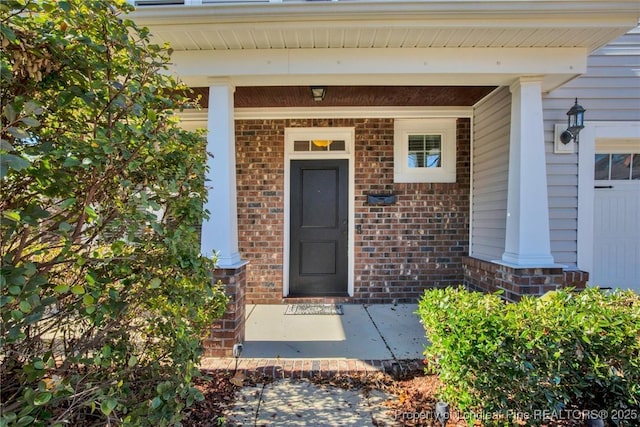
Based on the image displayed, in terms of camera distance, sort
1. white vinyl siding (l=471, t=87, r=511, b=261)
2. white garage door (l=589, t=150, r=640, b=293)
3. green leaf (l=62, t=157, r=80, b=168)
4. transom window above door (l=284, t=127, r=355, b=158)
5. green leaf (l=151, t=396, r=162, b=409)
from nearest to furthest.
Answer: green leaf (l=62, t=157, r=80, b=168), green leaf (l=151, t=396, r=162, b=409), white vinyl siding (l=471, t=87, r=511, b=261), white garage door (l=589, t=150, r=640, b=293), transom window above door (l=284, t=127, r=355, b=158)

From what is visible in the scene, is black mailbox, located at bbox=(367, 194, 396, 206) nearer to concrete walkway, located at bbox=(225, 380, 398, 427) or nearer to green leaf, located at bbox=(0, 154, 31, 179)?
concrete walkway, located at bbox=(225, 380, 398, 427)

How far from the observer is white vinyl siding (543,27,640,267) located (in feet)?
12.5

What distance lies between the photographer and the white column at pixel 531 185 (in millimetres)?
3082

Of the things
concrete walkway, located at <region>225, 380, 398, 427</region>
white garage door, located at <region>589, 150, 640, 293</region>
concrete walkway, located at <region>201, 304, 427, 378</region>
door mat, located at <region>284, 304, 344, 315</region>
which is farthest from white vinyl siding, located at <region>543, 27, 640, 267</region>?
concrete walkway, located at <region>225, 380, 398, 427</region>

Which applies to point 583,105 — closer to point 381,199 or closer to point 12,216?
point 381,199

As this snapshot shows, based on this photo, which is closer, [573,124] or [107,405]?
[107,405]

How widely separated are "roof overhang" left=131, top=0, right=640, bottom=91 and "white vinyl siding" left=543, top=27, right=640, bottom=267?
0.80m

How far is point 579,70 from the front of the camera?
3006mm

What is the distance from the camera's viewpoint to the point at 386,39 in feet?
9.46

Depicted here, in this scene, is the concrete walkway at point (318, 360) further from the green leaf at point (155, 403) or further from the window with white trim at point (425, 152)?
the window with white trim at point (425, 152)

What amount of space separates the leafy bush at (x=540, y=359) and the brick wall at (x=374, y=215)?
99.6 inches

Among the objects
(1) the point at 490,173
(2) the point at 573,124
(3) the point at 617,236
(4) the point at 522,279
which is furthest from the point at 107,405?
(3) the point at 617,236

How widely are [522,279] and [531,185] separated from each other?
0.91m

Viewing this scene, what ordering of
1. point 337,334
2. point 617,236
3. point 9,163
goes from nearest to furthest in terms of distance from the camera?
point 9,163
point 337,334
point 617,236
